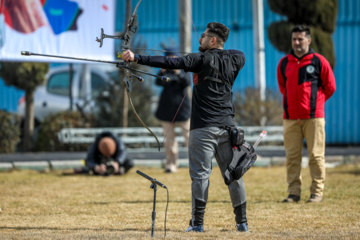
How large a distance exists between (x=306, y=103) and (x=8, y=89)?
1094cm

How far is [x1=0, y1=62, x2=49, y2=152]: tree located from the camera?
14.0 m

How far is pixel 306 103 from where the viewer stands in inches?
303

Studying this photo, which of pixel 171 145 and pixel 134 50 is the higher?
pixel 134 50

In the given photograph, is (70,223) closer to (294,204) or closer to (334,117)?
(294,204)

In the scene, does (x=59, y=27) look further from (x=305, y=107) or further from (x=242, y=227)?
(x=242, y=227)

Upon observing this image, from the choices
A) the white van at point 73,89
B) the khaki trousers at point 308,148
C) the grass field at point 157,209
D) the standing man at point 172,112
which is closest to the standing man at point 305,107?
the khaki trousers at point 308,148

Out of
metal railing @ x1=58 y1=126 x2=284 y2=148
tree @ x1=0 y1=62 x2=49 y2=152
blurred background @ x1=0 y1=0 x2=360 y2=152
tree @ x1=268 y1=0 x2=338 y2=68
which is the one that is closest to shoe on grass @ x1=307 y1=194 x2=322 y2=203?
blurred background @ x1=0 y1=0 x2=360 y2=152

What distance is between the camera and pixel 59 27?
12398 mm

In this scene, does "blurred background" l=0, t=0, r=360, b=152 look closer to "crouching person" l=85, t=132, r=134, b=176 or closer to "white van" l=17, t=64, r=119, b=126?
"white van" l=17, t=64, r=119, b=126

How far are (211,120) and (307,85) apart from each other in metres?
2.34

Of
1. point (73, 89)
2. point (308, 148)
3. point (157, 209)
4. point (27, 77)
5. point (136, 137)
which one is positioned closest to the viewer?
point (157, 209)

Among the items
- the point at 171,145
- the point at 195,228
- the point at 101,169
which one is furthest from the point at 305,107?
the point at 101,169

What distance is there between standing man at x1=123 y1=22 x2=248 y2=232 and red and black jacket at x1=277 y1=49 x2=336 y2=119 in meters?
2.03

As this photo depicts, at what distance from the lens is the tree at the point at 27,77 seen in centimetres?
1397
